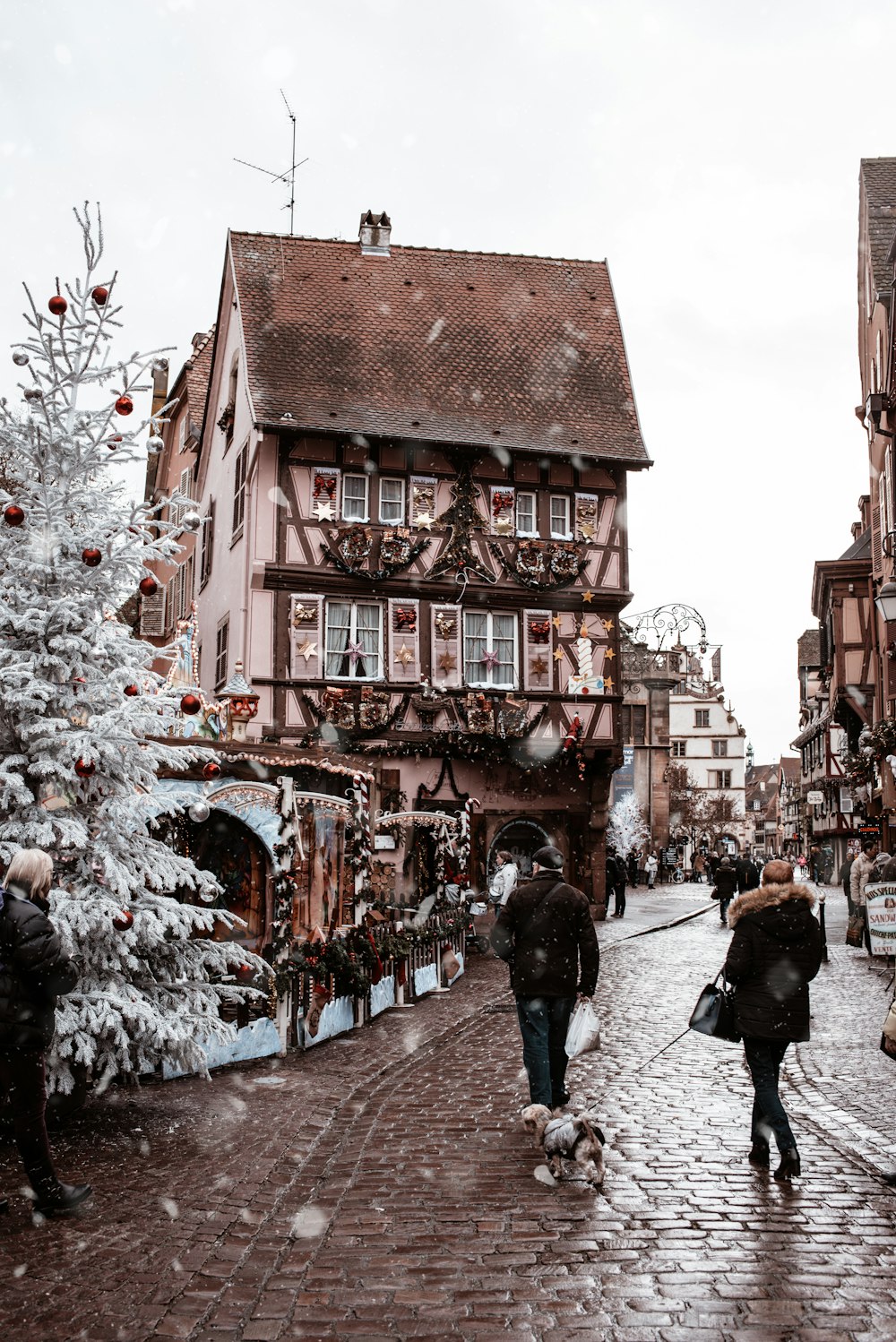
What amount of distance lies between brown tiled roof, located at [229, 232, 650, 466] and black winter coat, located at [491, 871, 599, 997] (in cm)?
1986

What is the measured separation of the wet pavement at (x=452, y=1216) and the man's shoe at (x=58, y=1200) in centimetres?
9

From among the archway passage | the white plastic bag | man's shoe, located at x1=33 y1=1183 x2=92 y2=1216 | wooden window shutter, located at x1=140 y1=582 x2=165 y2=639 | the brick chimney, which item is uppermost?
the brick chimney

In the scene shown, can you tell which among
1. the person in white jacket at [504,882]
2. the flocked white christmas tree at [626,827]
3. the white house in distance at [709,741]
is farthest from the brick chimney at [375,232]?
the white house in distance at [709,741]

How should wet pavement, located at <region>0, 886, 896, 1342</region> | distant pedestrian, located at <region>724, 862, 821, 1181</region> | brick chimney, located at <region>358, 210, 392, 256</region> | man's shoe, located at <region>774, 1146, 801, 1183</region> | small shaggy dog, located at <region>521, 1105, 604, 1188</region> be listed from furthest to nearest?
brick chimney, located at <region>358, 210, 392, 256</region>
distant pedestrian, located at <region>724, 862, 821, 1181</region>
man's shoe, located at <region>774, 1146, 801, 1183</region>
small shaggy dog, located at <region>521, 1105, 604, 1188</region>
wet pavement, located at <region>0, 886, 896, 1342</region>

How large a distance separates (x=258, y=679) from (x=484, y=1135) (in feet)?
62.2

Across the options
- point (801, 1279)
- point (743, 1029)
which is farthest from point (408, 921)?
point (801, 1279)

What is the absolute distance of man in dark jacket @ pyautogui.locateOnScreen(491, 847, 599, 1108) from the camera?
8.39 meters

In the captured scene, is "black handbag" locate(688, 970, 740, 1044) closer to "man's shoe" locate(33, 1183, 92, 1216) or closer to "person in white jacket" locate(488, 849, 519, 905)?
"man's shoe" locate(33, 1183, 92, 1216)

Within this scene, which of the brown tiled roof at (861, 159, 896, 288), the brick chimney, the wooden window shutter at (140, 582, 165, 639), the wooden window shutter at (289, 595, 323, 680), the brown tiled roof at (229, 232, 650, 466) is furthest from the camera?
the wooden window shutter at (140, 582, 165, 639)

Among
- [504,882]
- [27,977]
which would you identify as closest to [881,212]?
[504,882]

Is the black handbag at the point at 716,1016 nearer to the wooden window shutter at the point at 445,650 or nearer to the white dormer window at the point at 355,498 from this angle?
the wooden window shutter at the point at 445,650

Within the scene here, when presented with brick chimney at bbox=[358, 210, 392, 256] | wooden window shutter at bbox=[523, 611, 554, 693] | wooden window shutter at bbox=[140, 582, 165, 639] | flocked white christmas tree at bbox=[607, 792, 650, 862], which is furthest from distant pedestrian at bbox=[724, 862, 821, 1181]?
flocked white christmas tree at bbox=[607, 792, 650, 862]

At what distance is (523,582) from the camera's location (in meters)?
28.8

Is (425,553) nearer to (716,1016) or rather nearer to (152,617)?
(152,617)
